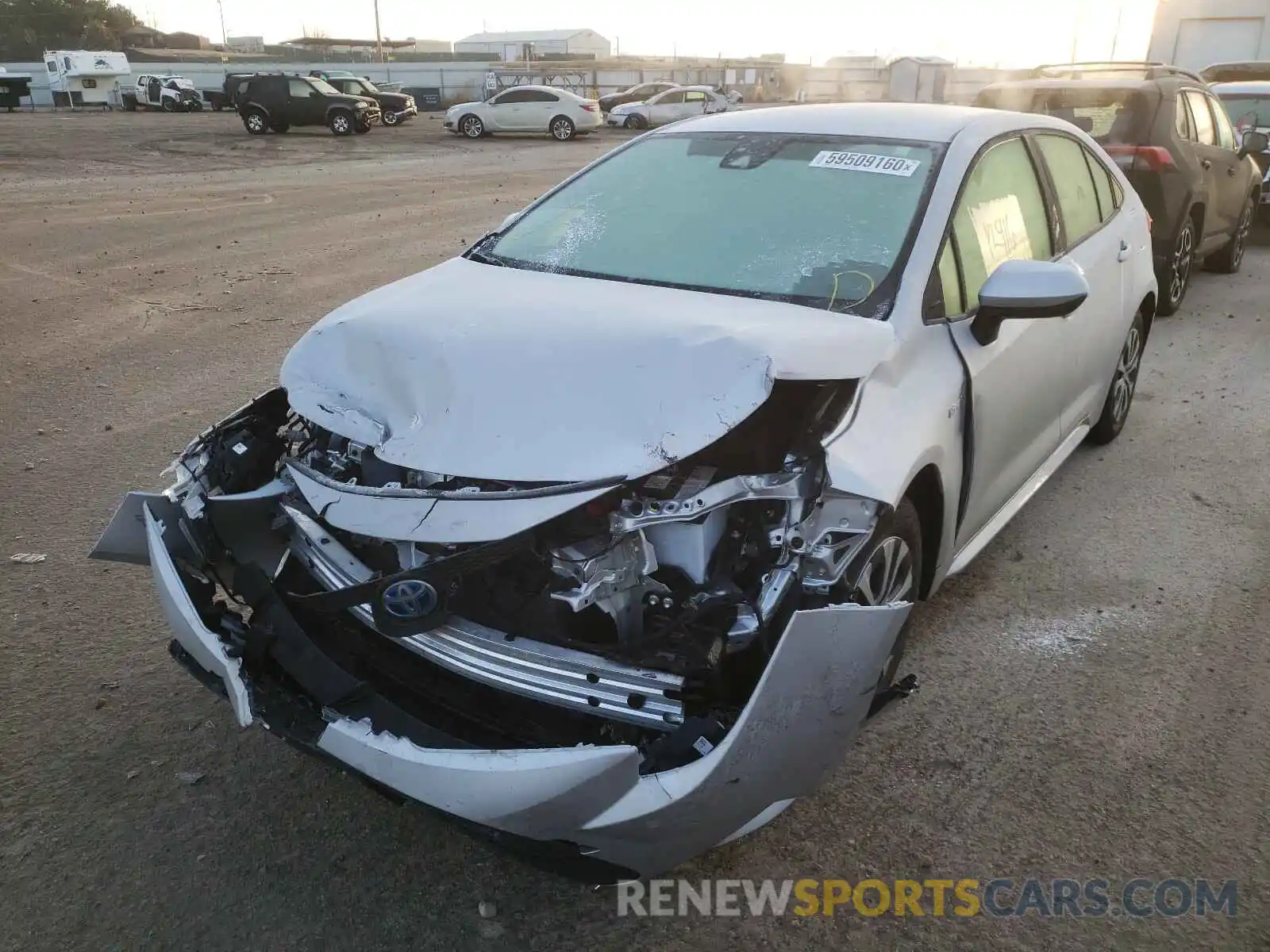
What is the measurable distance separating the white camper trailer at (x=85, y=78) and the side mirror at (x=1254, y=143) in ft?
140

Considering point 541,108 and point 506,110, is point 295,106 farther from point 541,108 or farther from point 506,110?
point 541,108

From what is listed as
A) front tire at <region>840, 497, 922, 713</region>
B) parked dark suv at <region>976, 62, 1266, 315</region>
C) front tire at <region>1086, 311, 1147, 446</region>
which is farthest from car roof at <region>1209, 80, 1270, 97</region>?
front tire at <region>840, 497, 922, 713</region>

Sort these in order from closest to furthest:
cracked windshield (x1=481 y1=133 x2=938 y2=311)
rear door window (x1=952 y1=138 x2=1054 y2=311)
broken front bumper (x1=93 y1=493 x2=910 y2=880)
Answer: broken front bumper (x1=93 y1=493 x2=910 y2=880) < cracked windshield (x1=481 y1=133 x2=938 y2=311) < rear door window (x1=952 y1=138 x2=1054 y2=311)

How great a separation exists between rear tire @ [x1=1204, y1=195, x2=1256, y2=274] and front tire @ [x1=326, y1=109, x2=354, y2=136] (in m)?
23.2

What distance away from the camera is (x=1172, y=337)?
712cm

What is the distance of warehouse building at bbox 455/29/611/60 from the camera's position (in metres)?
80.6

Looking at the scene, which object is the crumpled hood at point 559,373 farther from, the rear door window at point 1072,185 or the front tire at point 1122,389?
the front tire at point 1122,389

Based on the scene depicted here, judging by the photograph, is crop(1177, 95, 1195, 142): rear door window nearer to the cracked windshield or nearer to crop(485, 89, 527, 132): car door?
the cracked windshield

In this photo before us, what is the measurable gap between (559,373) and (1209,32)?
22044mm

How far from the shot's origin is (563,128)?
27.6 metres

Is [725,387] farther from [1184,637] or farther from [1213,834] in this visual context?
[1184,637]

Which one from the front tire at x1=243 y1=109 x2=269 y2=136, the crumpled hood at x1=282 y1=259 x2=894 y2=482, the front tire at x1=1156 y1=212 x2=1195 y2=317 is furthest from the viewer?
the front tire at x1=243 y1=109 x2=269 y2=136

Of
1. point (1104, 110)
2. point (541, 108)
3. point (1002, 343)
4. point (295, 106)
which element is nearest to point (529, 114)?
point (541, 108)

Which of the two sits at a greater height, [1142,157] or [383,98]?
[383,98]
